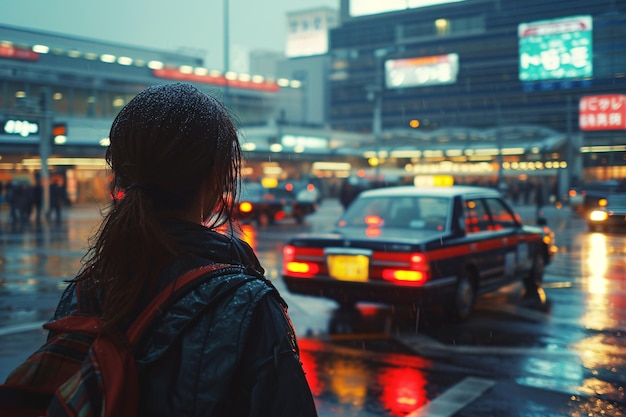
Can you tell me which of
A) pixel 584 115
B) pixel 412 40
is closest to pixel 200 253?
pixel 584 115

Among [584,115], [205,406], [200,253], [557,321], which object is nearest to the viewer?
[205,406]

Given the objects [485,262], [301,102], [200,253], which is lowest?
[485,262]

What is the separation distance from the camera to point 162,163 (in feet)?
5.15

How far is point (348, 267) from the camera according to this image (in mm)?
7660

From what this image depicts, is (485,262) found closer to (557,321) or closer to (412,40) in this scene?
(557,321)

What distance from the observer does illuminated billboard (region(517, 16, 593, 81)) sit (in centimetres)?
973

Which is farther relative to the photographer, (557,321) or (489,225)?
(489,225)

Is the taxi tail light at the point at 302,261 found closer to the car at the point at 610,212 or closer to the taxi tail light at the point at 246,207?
the car at the point at 610,212

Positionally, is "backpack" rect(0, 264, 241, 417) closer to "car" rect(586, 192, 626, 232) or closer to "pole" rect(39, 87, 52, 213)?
"car" rect(586, 192, 626, 232)

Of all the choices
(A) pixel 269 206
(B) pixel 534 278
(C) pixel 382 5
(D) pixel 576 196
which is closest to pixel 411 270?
(B) pixel 534 278

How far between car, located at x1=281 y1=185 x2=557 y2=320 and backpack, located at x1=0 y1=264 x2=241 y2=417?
5.98m

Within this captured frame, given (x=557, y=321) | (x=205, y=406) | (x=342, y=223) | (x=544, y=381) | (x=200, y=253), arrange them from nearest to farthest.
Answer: (x=205, y=406)
(x=200, y=253)
(x=544, y=381)
(x=557, y=321)
(x=342, y=223)

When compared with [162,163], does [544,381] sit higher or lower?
lower

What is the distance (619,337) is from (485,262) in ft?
5.78
